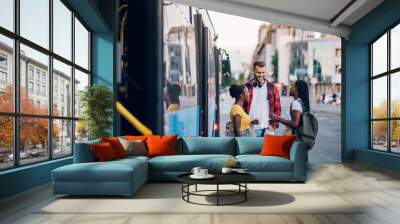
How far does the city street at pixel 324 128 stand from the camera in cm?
998

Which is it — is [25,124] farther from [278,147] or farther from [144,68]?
[144,68]

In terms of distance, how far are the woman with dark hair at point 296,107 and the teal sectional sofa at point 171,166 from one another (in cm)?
337

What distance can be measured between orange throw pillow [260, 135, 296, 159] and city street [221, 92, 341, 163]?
11.8ft

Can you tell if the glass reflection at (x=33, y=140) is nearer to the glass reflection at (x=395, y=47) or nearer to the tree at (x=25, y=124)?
the tree at (x=25, y=124)

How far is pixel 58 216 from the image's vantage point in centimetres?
396

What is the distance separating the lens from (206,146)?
22.4ft

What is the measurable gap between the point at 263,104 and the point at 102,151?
5.34m

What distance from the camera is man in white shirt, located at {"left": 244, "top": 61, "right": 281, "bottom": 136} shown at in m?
10.0

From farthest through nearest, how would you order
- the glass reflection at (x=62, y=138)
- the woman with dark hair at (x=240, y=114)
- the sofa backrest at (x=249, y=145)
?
the woman with dark hair at (x=240, y=114) → the sofa backrest at (x=249, y=145) → the glass reflection at (x=62, y=138)

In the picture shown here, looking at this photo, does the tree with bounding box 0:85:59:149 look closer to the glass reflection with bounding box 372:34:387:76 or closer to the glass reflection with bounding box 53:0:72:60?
the glass reflection with bounding box 53:0:72:60

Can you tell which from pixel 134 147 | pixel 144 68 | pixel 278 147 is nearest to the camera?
pixel 278 147

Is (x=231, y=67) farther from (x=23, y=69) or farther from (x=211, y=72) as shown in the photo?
(x=23, y=69)

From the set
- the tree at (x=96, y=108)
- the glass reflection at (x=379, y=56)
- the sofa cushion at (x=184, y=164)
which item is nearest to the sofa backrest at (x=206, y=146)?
the sofa cushion at (x=184, y=164)

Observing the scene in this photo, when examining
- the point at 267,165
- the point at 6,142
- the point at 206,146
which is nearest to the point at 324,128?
the point at 206,146
